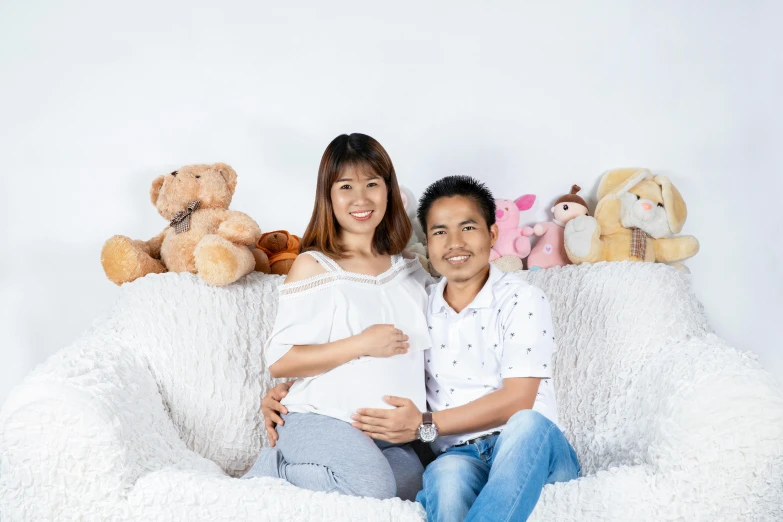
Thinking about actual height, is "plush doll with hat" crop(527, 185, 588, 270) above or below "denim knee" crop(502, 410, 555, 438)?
above

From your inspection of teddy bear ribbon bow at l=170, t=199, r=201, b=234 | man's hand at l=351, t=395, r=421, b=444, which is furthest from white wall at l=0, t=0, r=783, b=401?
man's hand at l=351, t=395, r=421, b=444

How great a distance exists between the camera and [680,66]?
6.68ft

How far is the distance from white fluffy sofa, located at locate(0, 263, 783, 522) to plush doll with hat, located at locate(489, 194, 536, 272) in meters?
0.12

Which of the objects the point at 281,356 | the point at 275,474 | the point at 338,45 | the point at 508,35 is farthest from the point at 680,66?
the point at 275,474

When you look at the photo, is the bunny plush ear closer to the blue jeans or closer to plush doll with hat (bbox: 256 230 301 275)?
plush doll with hat (bbox: 256 230 301 275)

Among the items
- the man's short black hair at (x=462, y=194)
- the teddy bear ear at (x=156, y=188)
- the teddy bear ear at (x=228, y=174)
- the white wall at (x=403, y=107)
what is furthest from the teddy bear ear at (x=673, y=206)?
the teddy bear ear at (x=156, y=188)

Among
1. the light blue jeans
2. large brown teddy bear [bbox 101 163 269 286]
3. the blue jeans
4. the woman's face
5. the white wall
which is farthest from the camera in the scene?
the white wall

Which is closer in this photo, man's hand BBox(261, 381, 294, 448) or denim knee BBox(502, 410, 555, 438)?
denim knee BBox(502, 410, 555, 438)

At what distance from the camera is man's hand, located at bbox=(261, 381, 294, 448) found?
5.00ft

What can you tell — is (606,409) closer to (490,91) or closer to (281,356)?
(281,356)

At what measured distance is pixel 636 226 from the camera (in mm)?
1861

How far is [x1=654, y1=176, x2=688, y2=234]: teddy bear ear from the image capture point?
6.09 feet

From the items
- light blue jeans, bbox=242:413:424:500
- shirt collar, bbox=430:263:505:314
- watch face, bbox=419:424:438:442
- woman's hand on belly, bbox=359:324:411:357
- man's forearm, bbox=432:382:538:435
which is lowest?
light blue jeans, bbox=242:413:424:500

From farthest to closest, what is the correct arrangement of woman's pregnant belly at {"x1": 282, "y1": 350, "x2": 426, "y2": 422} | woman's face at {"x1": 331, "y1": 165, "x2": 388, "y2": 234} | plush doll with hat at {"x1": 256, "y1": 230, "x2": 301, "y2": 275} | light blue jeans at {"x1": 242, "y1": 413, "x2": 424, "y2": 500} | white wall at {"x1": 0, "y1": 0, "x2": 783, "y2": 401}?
white wall at {"x1": 0, "y1": 0, "x2": 783, "y2": 401} → plush doll with hat at {"x1": 256, "y1": 230, "x2": 301, "y2": 275} → woman's face at {"x1": 331, "y1": 165, "x2": 388, "y2": 234} → woman's pregnant belly at {"x1": 282, "y1": 350, "x2": 426, "y2": 422} → light blue jeans at {"x1": 242, "y1": 413, "x2": 424, "y2": 500}
